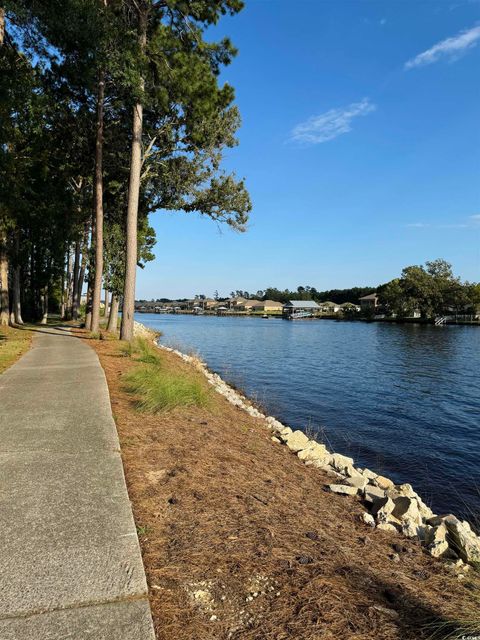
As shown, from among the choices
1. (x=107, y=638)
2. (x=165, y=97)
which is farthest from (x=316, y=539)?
(x=165, y=97)

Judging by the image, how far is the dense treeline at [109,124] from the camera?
12.1 metres

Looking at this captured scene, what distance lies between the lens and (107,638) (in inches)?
88.9

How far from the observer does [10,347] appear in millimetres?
14883

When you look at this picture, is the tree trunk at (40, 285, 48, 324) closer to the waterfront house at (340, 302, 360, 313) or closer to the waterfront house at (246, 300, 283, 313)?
the waterfront house at (340, 302, 360, 313)

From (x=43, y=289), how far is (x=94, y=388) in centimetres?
2859

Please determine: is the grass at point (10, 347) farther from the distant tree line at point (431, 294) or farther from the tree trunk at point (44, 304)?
the distant tree line at point (431, 294)

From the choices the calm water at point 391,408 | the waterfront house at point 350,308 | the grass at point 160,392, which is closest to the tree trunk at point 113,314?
the calm water at point 391,408

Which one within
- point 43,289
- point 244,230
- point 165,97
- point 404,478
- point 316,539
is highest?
point 165,97

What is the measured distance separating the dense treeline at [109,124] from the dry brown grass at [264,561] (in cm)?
1049

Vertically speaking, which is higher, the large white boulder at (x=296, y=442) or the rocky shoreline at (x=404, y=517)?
the rocky shoreline at (x=404, y=517)

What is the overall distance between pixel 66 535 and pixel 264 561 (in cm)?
145

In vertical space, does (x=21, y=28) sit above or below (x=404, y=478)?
above

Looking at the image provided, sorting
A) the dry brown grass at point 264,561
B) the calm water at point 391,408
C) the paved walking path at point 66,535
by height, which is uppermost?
the paved walking path at point 66,535

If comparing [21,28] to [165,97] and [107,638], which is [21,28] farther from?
[107,638]
